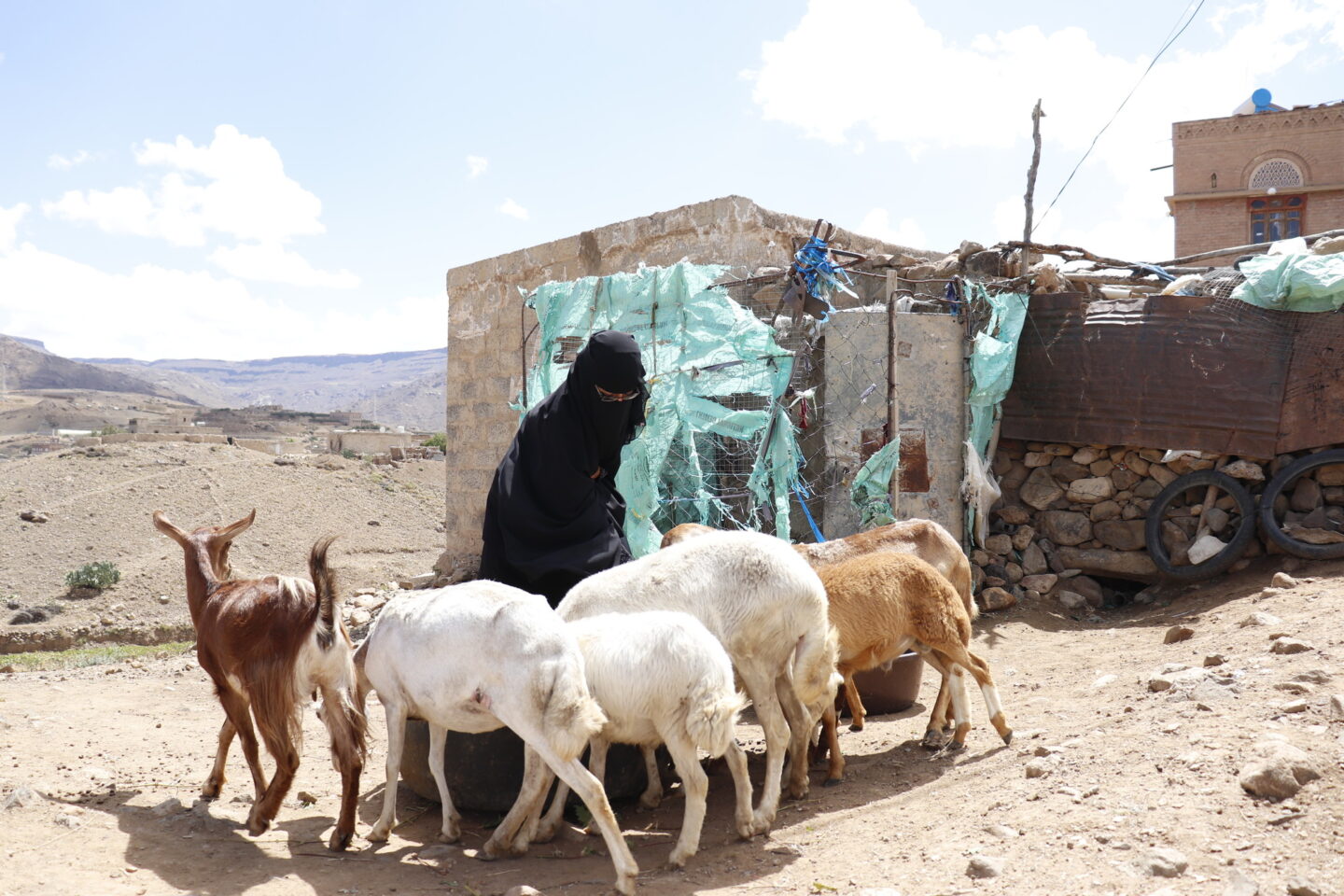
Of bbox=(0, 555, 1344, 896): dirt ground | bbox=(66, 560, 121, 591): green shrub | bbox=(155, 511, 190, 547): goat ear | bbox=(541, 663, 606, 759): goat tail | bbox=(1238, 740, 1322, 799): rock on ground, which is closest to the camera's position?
bbox=(0, 555, 1344, 896): dirt ground

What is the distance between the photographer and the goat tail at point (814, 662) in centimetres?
421

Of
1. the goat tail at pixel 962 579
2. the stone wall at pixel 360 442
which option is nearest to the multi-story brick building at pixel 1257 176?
the goat tail at pixel 962 579

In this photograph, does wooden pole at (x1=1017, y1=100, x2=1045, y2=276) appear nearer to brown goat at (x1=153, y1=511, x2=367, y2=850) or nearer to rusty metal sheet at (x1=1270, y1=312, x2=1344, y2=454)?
rusty metal sheet at (x1=1270, y1=312, x2=1344, y2=454)

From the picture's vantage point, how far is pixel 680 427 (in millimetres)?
7195

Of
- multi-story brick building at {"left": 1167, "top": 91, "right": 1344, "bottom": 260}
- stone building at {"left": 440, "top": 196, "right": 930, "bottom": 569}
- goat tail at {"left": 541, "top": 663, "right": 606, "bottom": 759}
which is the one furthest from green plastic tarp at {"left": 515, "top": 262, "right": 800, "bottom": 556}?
multi-story brick building at {"left": 1167, "top": 91, "right": 1344, "bottom": 260}

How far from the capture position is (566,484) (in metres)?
5.07

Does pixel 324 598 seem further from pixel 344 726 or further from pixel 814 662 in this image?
pixel 814 662

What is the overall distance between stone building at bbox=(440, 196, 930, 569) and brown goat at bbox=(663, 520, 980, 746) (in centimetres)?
308

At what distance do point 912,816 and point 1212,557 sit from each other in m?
4.82

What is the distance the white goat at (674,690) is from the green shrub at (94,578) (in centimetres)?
1462

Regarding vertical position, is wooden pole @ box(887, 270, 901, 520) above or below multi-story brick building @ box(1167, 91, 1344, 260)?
below

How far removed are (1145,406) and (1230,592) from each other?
1.51m

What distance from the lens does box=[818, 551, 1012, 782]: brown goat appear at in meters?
4.70

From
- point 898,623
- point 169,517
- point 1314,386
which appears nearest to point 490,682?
point 898,623
